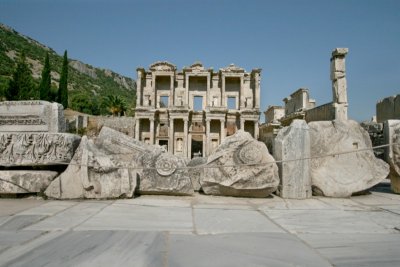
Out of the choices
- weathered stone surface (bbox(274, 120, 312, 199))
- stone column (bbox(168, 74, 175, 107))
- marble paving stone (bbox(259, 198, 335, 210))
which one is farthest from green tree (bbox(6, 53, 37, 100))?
marble paving stone (bbox(259, 198, 335, 210))

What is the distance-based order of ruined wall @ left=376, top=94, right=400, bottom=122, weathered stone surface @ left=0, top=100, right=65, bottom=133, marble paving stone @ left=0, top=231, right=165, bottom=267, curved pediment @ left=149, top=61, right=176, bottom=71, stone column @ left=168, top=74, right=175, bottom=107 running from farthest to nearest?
stone column @ left=168, top=74, right=175, bottom=107 < curved pediment @ left=149, top=61, right=176, bottom=71 < ruined wall @ left=376, top=94, right=400, bottom=122 < weathered stone surface @ left=0, top=100, right=65, bottom=133 < marble paving stone @ left=0, top=231, right=165, bottom=267

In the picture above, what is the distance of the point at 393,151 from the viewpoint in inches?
194

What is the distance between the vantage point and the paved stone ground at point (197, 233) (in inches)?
79.7

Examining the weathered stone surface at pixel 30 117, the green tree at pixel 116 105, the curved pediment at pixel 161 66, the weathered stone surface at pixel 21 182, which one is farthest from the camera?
the green tree at pixel 116 105

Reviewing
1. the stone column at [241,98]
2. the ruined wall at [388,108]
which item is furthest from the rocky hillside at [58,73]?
the ruined wall at [388,108]

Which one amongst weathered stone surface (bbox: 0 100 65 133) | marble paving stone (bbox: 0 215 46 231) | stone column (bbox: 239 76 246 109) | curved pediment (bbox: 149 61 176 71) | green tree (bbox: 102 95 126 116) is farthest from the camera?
green tree (bbox: 102 95 126 116)

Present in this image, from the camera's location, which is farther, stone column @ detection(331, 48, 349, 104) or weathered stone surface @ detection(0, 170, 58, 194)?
stone column @ detection(331, 48, 349, 104)

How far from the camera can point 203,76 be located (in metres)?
34.5

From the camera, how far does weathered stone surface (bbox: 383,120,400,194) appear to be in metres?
4.91

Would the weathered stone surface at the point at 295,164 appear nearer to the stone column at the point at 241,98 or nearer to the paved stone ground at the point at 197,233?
the paved stone ground at the point at 197,233

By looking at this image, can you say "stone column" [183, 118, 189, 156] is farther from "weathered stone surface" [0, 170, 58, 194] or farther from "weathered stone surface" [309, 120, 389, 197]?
"weathered stone surface" [0, 170, 58, 194]

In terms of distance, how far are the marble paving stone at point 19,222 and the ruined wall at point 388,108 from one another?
472 inches

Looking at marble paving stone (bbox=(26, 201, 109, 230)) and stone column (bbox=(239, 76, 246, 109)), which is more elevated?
stone column (bbox=(239, 76, 246, 109))

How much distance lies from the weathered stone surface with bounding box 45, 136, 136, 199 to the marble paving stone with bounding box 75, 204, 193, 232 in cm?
56
